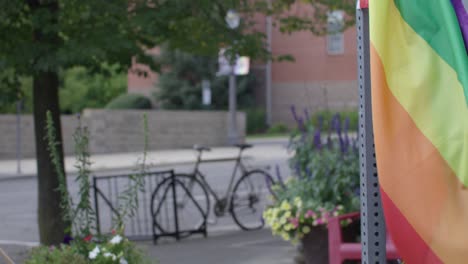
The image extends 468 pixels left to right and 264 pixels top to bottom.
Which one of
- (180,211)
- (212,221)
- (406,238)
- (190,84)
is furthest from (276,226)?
(190,84)

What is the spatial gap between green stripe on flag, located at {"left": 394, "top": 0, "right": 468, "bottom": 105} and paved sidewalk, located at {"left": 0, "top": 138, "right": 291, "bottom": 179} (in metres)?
17.4

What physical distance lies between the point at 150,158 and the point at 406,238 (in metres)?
22.0

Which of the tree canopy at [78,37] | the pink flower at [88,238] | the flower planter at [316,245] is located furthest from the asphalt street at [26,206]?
the pink flower at [88,238]

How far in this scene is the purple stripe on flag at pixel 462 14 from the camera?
6.88 ft

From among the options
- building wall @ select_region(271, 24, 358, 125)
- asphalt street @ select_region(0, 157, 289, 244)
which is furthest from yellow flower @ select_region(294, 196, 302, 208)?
building wall @ select_region(271, 24, 358, 125)

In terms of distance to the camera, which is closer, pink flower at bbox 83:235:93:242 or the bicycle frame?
pink flower at bbox 83:235:93:242

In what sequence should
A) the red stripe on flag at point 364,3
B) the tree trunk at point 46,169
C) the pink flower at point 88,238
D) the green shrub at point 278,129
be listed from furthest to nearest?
the green shrub at point 278,129 → the tree trunk at point 46,169 → the pink flower at point 88,238 → the red stripe on flag at point 364,3

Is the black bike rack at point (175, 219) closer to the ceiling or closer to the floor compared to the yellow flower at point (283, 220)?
closer to the floor

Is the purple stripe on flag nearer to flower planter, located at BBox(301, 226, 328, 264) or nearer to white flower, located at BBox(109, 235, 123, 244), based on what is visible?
white flower, located at BBox(109, 235, 123, 244)

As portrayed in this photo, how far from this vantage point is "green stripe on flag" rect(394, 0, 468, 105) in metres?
2.07

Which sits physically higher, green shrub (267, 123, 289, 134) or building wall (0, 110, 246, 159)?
building wall (0, 110, 246, 159)

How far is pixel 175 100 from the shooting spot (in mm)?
41438

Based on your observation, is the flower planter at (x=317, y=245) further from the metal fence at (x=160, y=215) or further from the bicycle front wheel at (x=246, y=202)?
the bicycle front wheel at (x=246, y=202)

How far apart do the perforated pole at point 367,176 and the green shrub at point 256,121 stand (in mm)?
38092
